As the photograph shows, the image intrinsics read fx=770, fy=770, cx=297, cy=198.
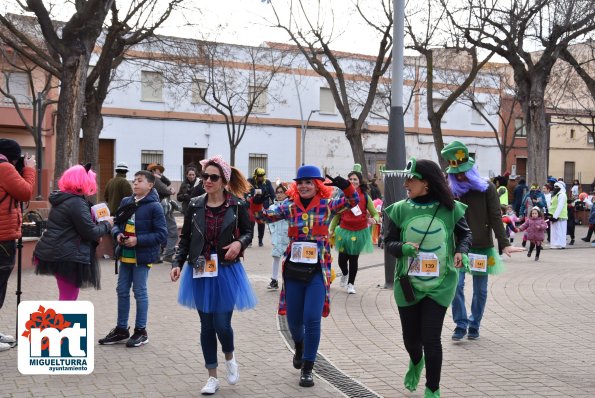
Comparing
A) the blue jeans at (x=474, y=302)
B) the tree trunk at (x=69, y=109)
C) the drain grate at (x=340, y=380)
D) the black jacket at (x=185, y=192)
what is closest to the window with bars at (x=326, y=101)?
the black jacket at (x=185, y=192)

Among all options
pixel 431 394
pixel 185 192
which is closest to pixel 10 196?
pixel 431 394

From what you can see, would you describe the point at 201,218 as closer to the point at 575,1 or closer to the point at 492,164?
the point at 575,1

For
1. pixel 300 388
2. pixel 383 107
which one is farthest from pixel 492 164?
pixel 300 388

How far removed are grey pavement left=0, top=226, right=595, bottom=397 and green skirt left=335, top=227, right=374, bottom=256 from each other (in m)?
0.66

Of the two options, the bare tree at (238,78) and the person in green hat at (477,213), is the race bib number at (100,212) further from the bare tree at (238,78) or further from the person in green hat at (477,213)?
the bare tree at (238,78)

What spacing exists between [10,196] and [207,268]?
2392mm

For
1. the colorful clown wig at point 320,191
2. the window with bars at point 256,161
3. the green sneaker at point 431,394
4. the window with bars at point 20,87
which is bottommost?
the green sneaker at point 431,394

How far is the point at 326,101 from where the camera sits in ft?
149

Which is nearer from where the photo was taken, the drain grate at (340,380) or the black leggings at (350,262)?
the drain grate at (340,380)

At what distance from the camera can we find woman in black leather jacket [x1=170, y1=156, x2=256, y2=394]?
239 inches

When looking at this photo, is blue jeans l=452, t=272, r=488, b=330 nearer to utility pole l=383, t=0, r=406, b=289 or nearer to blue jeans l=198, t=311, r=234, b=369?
blue jeans l=198, t=311, r=234, b=369

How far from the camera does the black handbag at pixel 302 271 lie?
650 centimetres

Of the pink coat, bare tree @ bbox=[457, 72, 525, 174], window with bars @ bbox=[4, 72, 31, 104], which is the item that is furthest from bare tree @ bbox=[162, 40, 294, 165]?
the pink coat

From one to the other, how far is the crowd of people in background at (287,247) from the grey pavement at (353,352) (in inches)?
10.9
